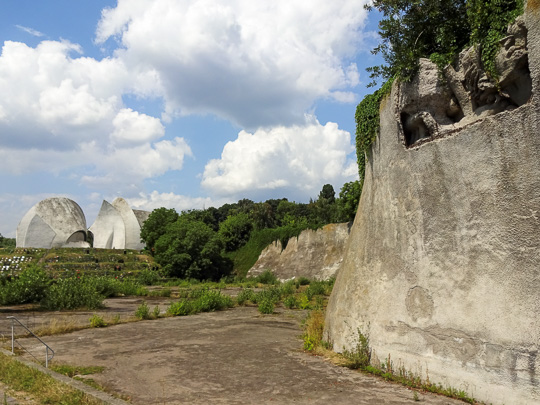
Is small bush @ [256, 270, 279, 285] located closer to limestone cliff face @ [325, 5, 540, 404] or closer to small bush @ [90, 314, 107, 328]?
small bush @ [90, 314, 107, 328]

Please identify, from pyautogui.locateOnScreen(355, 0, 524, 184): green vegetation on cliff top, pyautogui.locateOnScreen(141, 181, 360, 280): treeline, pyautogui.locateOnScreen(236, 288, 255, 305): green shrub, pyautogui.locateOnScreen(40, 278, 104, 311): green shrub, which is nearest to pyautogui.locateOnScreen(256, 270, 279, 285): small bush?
pyautogui.locateOnScreen(141, 181, 360, 280): treeline

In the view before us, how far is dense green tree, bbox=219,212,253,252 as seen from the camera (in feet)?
156

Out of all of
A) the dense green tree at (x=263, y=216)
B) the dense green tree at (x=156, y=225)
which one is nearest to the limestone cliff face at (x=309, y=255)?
the dense green tree at (x=156, y=225)

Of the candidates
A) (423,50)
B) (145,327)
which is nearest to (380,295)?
(423,50)

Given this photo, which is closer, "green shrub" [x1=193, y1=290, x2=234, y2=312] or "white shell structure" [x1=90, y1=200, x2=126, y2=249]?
"green shrub" [x1=193, y1=290, x2=234, y2=312]

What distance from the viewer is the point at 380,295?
6.65m

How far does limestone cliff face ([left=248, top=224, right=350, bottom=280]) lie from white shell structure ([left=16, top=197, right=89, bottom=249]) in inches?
1005

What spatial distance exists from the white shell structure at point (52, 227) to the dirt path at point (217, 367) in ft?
144

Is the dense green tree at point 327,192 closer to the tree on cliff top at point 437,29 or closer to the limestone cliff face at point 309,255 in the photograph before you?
the limestone cliff face at point 309,255

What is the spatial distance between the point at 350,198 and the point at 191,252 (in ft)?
51.1

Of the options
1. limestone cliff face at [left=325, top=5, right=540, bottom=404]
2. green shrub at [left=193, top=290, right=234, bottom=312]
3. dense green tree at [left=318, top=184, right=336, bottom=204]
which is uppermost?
dense green tree at [left=318, top=184, right=336, bottom=204]

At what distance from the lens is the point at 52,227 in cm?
5028

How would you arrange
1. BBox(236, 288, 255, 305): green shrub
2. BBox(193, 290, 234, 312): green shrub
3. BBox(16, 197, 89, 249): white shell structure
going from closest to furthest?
BBox(193, 290, 234, 312): green shrub < BBox(236, 288, 255, 305): green shrub < BBox(16, 197, 89, 249): white shell structure

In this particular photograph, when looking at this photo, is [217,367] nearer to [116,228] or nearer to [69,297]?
[69,297]
